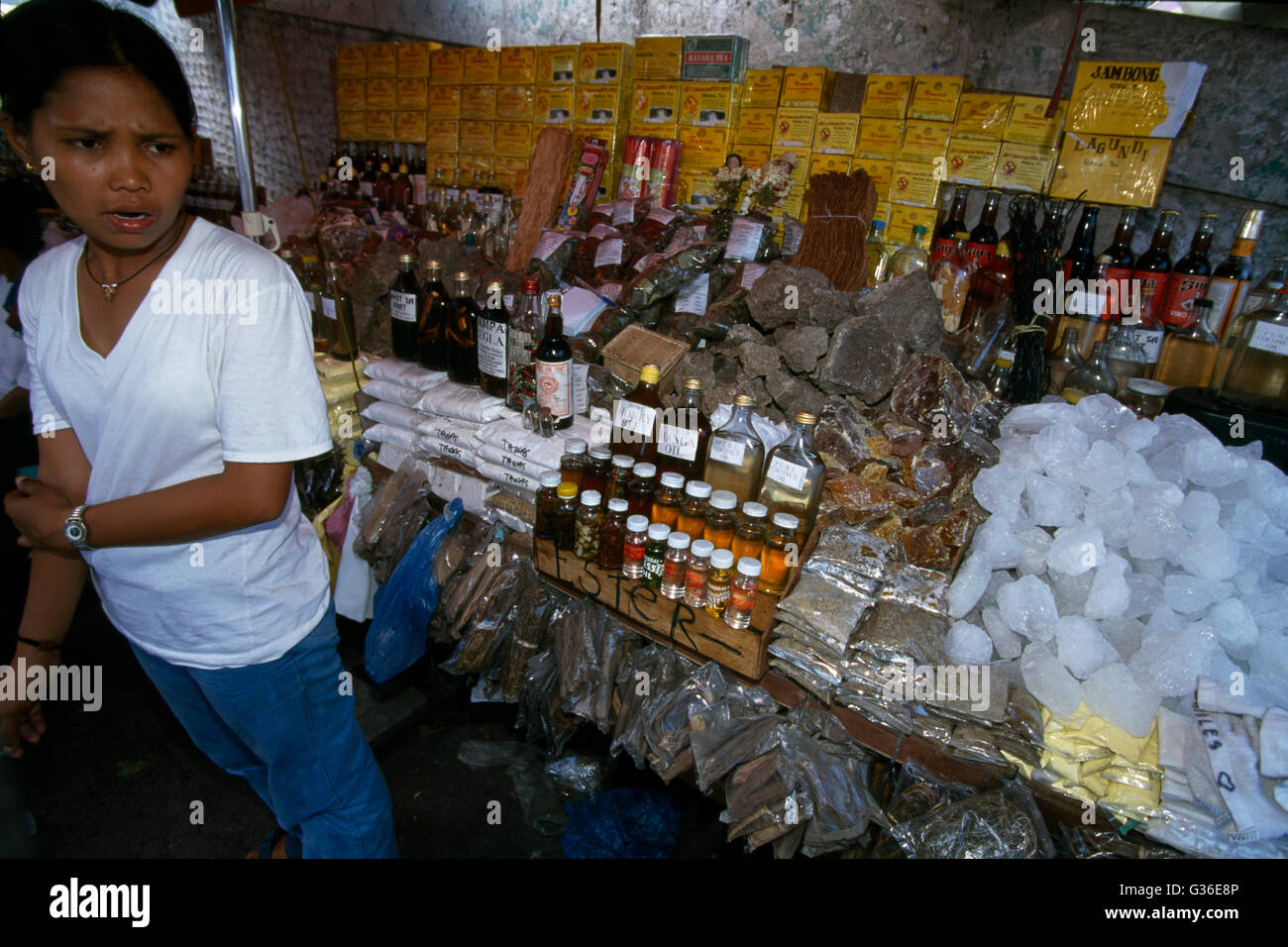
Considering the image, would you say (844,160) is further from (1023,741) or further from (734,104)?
(1023,741)

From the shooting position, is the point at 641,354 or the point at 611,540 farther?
the point at 641,354

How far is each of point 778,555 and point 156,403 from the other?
52.0 inches

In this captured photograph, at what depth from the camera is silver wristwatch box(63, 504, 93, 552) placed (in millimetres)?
1085

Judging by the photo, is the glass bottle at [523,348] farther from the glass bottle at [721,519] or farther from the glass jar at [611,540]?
the glass bottle at [721,519]

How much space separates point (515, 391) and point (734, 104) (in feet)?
6.91

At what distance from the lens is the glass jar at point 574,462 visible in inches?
71.6

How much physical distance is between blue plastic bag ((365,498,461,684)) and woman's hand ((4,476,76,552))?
3.45 ft

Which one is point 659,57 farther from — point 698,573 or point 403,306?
point 698,573

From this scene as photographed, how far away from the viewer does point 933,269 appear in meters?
2.51

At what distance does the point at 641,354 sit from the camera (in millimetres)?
2209

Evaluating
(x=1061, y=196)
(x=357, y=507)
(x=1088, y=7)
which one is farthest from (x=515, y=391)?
(x=1088, y=7)

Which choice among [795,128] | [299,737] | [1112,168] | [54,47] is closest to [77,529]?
[299,737]

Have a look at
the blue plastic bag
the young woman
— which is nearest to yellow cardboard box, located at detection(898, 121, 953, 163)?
the blue plastic bag

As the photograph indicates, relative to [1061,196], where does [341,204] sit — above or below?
below
